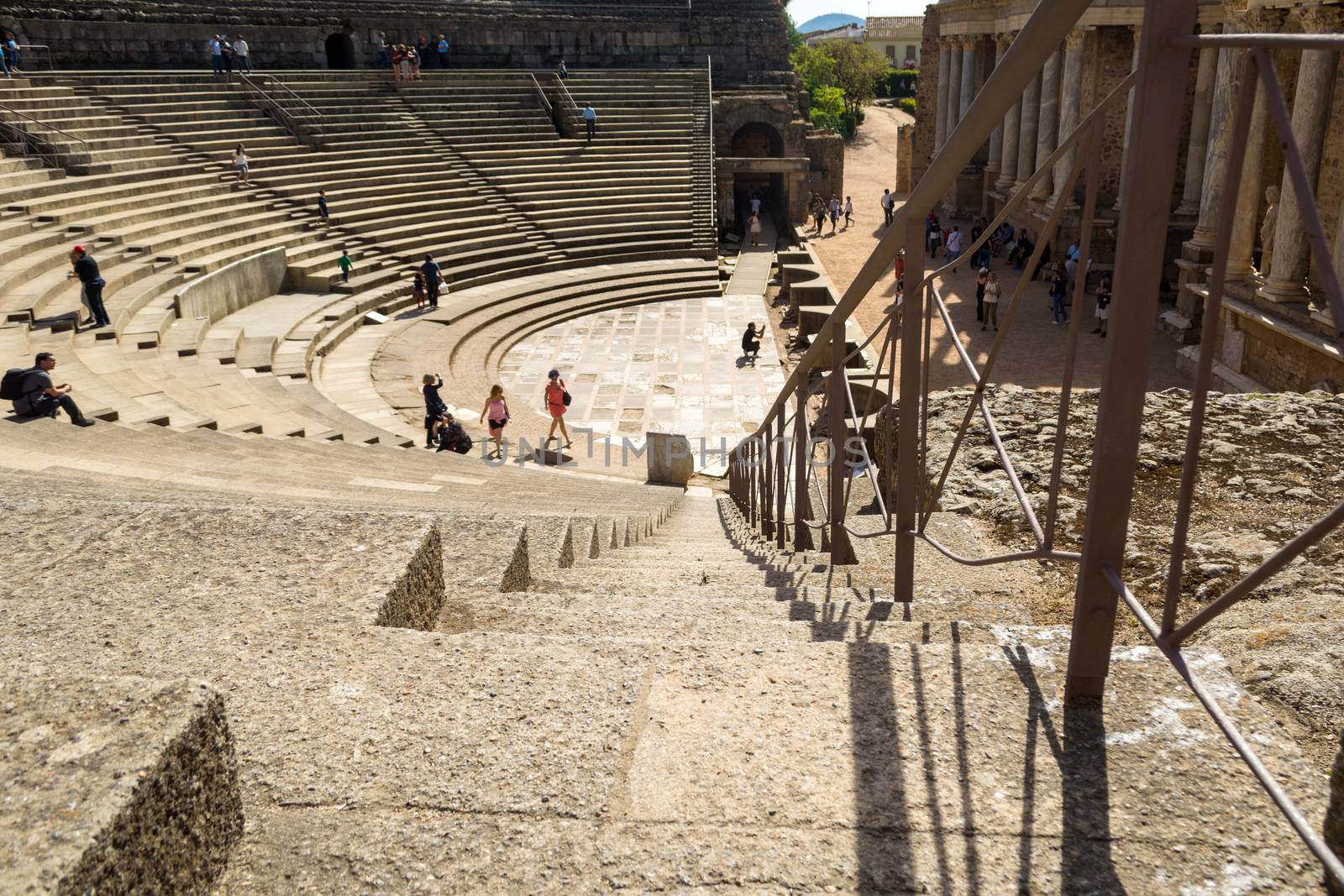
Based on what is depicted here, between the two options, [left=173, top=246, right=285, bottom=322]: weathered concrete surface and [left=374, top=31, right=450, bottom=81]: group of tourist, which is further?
[left=374, top=31, right=450, bottom=81]: group of tourist

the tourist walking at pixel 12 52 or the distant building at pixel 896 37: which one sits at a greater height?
the distant building at pixel 896 37

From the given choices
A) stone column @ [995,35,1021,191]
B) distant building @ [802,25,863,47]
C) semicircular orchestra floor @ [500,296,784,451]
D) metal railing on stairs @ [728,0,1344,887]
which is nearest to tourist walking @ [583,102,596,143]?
semicircular orchestra floor @ [500,296,784,451]

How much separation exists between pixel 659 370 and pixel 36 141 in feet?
39.3

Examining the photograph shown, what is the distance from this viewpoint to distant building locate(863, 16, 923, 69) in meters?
81.5

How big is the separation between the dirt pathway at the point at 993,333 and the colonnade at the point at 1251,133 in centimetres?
199

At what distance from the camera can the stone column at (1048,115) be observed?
2464 cm

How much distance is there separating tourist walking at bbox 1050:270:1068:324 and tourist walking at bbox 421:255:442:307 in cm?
1138

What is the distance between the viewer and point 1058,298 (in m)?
18.6

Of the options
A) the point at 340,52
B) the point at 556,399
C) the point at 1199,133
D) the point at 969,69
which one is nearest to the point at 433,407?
the point at 556,399

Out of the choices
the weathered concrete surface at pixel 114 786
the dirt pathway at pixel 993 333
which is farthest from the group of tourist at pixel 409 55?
the weathered concrete surface at pixel 114 786

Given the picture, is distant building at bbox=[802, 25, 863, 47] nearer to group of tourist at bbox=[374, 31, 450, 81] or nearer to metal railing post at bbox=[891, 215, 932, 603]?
group of tourist at bbox=[374, 31, 450, 81]

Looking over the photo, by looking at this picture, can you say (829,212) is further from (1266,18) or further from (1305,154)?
(1305,154)

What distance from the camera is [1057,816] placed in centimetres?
175

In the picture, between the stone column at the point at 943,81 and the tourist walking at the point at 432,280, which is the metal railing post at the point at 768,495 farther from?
the stone column at the point at 943,81
